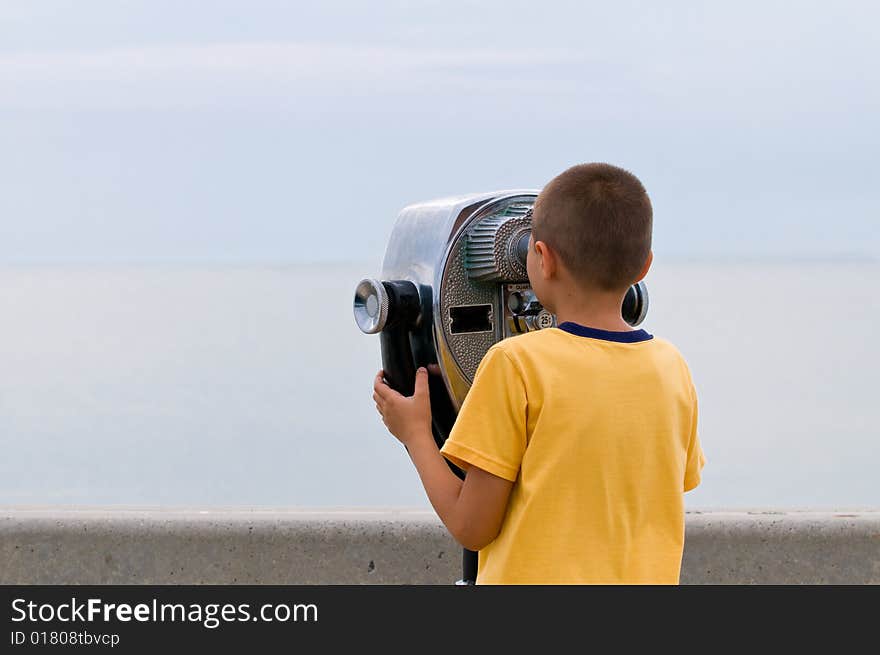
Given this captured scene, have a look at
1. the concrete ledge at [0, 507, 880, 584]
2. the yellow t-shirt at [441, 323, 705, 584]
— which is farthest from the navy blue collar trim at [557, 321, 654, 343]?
the concrete ledge at [0, 507, 880, 584]

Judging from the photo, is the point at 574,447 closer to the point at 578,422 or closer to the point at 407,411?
the point at 578,422

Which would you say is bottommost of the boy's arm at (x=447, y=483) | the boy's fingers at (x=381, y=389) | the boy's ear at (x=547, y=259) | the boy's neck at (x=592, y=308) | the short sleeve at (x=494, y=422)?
the boy's arm at (x=447, y=483)

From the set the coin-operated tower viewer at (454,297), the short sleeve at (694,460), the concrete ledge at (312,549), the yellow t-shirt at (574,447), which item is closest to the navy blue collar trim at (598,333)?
the yellow t-shirt at (574,447)

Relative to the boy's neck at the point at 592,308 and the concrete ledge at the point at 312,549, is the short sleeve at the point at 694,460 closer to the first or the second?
the boy's neck at the point at 592,308

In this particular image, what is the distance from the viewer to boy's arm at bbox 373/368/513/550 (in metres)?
1.07

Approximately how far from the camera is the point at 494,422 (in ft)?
3.44

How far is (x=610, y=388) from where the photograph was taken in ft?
3.47

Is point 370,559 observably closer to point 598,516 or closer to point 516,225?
point 516,225

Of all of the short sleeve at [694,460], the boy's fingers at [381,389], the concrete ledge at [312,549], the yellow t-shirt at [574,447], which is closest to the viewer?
the yellow t-shirt at [574,447]

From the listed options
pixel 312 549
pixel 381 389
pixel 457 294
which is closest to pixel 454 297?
pixel 457 294

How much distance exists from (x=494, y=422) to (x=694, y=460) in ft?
0.82

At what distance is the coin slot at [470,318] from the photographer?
1.32m

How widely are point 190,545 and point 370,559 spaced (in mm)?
327
